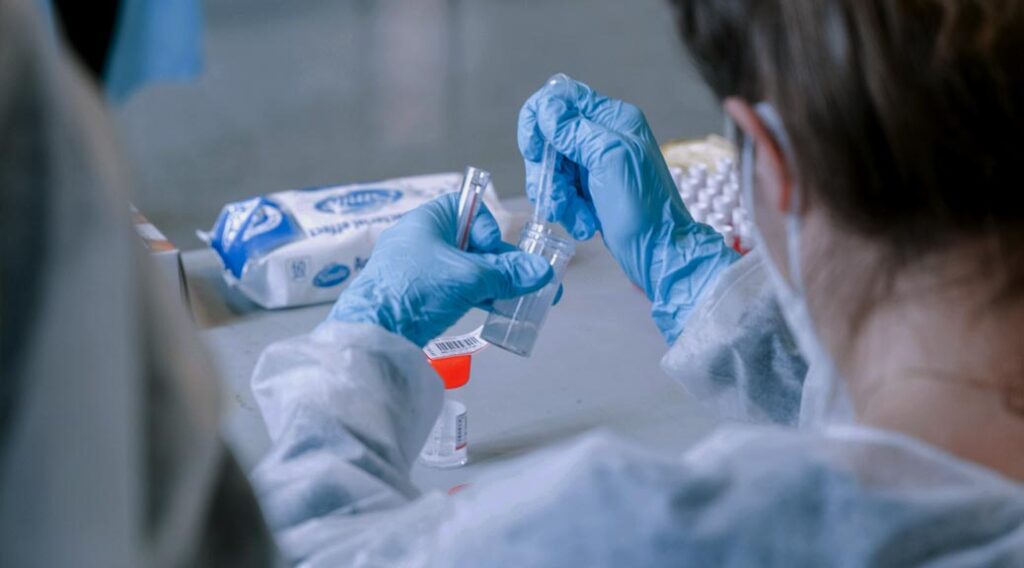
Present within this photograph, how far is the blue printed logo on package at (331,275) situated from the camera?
1544mm

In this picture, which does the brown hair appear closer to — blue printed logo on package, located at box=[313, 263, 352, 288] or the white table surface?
the white table surface

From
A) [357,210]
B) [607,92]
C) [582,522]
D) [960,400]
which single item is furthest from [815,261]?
[607,92]

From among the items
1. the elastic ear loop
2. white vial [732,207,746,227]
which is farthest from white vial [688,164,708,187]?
the elastic ear loop

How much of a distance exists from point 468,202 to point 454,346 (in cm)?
21

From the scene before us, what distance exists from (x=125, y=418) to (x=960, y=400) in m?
0.52

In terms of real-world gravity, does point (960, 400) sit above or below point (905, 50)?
below

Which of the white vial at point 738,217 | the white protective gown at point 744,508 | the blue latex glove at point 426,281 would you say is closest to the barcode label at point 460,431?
the blue latex glove at point 426,281

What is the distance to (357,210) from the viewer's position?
1621mm

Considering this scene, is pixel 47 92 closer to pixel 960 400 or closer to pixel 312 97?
pixel 960 400

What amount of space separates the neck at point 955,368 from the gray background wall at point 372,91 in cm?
116

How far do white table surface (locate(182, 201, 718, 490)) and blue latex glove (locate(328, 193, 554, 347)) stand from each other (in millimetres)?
178

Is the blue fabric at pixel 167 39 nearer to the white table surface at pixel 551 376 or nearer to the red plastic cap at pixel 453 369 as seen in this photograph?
the white table surface at pixel 551 376

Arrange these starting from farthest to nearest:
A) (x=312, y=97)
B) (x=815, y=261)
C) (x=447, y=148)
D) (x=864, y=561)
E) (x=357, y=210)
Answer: (x=312, y=97) < (x=447, y=148) < (x=357, y=210) < (x=815, y=261) < (x=864, y=561)

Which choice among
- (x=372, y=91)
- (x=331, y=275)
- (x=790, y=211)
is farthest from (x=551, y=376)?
(x=372, y=91)
